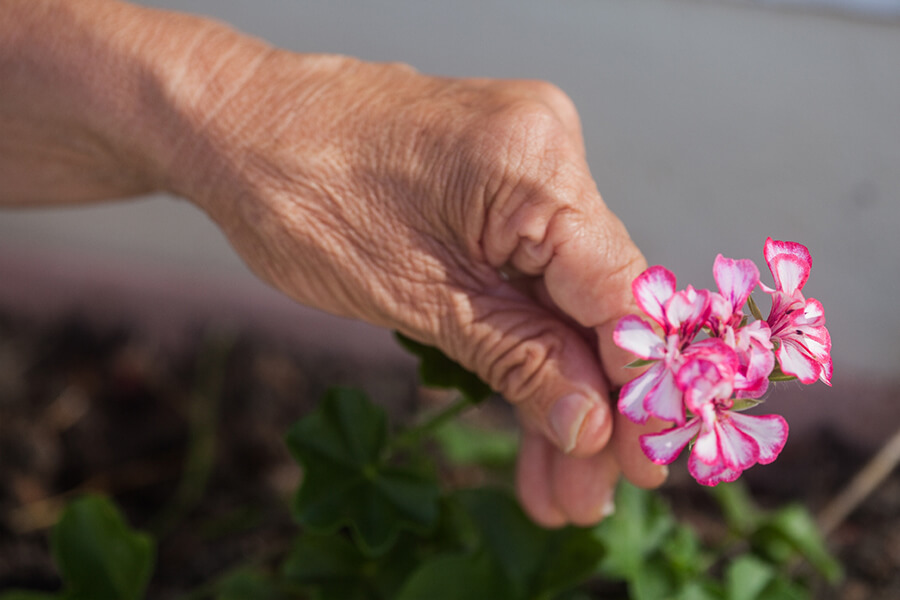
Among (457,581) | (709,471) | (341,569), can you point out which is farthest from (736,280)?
(341,569)

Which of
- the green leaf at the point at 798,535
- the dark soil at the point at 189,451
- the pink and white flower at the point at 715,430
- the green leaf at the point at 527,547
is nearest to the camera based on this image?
the pink and white flower at the point at 715,430

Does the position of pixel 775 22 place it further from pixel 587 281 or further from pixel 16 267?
pixel 16 267

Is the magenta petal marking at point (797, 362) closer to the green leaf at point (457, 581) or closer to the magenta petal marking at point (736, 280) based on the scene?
the magenta petal marking at point (736, 280)

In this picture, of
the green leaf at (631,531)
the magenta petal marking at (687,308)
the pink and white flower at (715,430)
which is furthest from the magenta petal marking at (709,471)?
the green leaf at (631,531)

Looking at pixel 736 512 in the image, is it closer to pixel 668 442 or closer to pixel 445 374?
pixel 445 374

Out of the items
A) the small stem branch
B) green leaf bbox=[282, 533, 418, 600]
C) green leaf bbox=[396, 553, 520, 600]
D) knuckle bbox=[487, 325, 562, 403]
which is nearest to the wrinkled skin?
knuckle bbox=[487, 325, 562, 403]

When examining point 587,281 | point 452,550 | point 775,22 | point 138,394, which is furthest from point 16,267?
point 775,22

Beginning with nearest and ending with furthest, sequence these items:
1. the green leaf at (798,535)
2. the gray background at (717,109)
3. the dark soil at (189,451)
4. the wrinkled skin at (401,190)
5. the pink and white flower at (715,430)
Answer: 1. the pink and white flower at (715,430)
2. the wrinkled skin at (401,190)
3. the green leaf at (798,535)
4. the gray background at (717,109)
5. the dark soil at (189,451)
